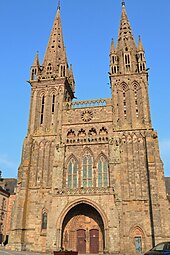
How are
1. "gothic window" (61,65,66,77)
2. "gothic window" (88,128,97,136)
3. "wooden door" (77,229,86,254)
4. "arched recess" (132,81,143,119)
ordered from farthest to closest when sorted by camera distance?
"gothic window" (61,65,66,77) < "arched recess" (132,81,143,119) < "gothic window" (88,128,97,136) < "wooden door" (77,229,86,254)

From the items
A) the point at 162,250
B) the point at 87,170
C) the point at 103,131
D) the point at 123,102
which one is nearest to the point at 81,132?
the point at 103,131

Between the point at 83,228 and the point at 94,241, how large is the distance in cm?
168

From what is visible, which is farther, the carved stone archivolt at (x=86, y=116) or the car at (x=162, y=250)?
the carved stone archivolt at (x=86, y=116)

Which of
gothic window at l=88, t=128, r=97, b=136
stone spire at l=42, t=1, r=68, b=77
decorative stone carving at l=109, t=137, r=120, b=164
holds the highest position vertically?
→ stone spire at l=42, t=1, r=68, b=77

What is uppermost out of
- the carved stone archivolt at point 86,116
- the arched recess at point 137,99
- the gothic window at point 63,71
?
the gothic window at point 63,71

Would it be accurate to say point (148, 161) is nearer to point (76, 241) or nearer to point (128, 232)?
point (128, 232)

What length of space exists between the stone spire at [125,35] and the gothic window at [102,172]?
1743 cm

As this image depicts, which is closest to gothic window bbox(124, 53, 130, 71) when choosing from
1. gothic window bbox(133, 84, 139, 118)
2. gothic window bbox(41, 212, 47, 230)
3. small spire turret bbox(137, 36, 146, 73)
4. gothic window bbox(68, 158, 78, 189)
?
small spire turret bbox(137, 36, 146, 73)

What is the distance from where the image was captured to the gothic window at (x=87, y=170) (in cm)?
2868

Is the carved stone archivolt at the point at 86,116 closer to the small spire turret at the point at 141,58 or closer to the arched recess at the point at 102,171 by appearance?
the arched recess at the point at 102,171

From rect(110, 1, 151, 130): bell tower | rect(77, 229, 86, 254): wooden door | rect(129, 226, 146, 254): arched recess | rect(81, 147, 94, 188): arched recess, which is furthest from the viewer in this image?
rect(110, 1, 151, 130): bell tower

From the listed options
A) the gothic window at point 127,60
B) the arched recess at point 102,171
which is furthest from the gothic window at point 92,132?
the gothic window at point 127,60

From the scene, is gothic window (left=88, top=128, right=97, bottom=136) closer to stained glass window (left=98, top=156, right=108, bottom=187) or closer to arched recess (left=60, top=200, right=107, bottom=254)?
stained glass window (left=98, top=156, right=108, bottom=187)

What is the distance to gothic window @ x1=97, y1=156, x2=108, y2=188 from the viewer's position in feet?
93.0
